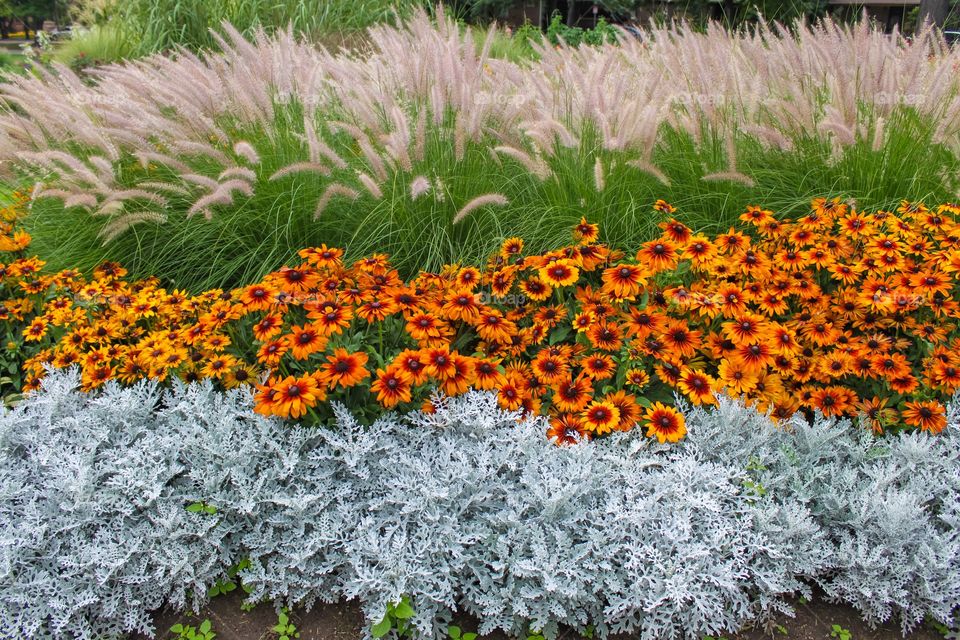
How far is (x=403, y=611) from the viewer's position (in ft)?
6.18

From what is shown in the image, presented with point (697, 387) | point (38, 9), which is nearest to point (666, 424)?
point (697, 387)

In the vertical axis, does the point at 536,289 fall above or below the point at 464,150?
below

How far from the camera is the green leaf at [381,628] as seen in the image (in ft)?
6.19

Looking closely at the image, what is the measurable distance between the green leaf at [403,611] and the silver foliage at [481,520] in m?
0.04

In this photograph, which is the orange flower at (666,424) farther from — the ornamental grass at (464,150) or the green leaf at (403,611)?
the ornamental grass at (464,150)

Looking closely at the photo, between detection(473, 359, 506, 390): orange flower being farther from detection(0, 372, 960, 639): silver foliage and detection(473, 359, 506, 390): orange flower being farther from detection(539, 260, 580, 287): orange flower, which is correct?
detection(539, 260, 580, 287): orange flower

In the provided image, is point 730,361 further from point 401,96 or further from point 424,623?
point 401,96

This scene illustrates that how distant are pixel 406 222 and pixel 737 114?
1.70 metres

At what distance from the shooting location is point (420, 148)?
3.07 meters

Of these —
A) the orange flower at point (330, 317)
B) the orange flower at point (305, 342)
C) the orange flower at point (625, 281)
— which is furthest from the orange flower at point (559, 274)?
the orange flower at point (305, 342)

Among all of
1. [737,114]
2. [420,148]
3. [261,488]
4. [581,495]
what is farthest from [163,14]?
[581,495]

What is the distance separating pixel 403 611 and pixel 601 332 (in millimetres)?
1094

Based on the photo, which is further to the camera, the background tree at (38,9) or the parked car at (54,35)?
the background tree at (38,9)

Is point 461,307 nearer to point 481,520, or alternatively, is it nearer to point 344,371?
point 344,371
